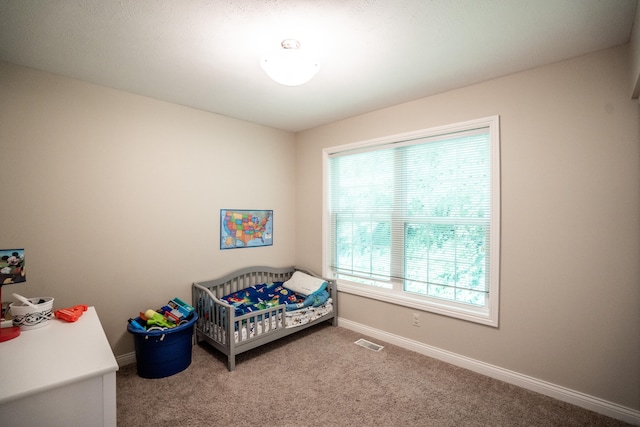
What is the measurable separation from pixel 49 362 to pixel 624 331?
10.7ft

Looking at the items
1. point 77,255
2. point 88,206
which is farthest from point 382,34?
point 77,255

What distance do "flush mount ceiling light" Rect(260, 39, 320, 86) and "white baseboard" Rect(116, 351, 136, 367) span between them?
8.99 ft

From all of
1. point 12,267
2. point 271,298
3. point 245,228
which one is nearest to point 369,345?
point 271,298

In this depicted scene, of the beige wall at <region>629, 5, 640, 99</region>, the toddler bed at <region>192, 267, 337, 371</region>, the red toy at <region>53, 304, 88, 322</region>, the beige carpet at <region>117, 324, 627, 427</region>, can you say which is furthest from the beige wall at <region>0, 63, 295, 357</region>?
the beige wall at <region>629, 5, 640, 99</region>

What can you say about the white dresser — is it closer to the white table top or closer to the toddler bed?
the white table top

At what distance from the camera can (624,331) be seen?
196 centimetres

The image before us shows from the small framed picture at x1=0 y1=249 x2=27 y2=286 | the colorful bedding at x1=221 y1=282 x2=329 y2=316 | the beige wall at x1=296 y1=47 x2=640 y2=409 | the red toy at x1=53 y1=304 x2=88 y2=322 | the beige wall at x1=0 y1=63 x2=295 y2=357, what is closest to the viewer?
the red toy at x1=53 y1=304 x2=88 y2=322

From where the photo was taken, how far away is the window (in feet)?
8.49

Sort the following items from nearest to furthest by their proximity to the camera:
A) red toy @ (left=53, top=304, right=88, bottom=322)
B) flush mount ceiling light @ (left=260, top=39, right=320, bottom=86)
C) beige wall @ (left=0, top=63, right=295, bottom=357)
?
flush mount ceiling light @ (left=260, top=39, right=320, bottom=86), red toy @ (left=53, top=304, right=88, bottom=322), beige wall @ (left=0, top=63, right=295, bottom=357)

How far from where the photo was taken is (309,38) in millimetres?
1892

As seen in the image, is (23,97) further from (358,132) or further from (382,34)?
(358,132)

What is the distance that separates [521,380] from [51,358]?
3.04m

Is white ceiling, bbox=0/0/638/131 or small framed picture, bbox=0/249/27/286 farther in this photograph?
small framed picture, bbox=0/249/27/286

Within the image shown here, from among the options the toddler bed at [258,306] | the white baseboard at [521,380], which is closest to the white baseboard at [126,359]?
the toddler bed at [258,306]
